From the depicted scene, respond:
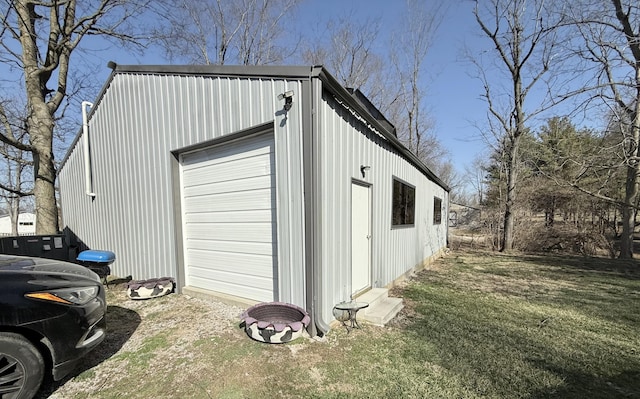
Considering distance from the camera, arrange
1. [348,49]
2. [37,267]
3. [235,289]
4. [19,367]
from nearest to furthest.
Answer: [19,367], [37,267], [235,289], [348,49]

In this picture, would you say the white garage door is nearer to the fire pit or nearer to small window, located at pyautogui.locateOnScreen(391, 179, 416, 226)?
the fire pit

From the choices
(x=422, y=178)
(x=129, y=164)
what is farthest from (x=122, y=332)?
(x=422, y=178)

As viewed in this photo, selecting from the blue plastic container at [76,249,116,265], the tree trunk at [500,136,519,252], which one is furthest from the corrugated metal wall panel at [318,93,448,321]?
the tree trunk at [500,136,519,252]

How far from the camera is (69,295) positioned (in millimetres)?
2299

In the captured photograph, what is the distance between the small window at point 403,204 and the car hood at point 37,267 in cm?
499

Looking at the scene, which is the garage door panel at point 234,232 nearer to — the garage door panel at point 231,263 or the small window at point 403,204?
the garage door panel at point 231,263

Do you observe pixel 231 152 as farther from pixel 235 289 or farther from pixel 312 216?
pixel 235 289

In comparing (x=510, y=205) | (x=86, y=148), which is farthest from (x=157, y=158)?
(x=510, y=205)

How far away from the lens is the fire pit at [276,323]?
120 inches

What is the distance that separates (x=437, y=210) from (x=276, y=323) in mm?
9525

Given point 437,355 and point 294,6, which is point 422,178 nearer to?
point 437,355

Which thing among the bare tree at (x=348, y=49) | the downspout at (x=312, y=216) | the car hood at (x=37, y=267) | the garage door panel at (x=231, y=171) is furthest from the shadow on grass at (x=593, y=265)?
the bare tree at (x=348, y=49)

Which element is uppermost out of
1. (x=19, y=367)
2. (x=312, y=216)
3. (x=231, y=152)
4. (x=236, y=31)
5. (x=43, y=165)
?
(x=236, y=31)

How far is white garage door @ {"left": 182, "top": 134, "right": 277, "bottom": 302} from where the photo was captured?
3912 mm
